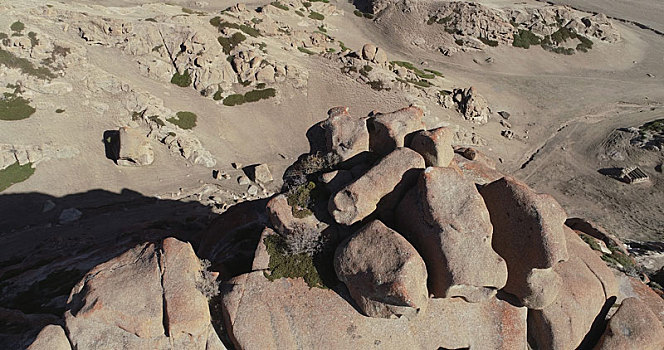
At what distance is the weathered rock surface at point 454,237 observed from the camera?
1395 centimetres

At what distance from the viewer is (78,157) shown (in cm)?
3856

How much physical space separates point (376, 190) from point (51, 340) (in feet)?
51.5

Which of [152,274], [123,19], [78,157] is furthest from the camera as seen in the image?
[123,19]

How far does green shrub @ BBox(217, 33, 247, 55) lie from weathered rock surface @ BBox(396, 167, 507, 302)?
43.6 m

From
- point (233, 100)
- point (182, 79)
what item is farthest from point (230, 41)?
point (233, 100)

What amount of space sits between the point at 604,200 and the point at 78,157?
61676 millimetres

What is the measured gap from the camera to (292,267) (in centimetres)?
1603

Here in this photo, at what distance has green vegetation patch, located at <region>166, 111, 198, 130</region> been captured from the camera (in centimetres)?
4341

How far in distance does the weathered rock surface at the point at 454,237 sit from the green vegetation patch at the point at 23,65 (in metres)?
49.5

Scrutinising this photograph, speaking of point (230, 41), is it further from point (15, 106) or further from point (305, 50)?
point (15, 106)

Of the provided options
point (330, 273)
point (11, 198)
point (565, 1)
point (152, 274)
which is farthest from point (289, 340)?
point (565, 1)

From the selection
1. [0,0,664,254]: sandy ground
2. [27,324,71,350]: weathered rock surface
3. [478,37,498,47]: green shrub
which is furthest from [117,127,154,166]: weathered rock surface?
[478,37,498,47]: green shrub

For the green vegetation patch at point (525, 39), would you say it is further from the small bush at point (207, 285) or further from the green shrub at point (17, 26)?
the green shrub at point (17, 26)

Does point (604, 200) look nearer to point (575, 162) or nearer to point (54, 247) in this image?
point (575, 162)
